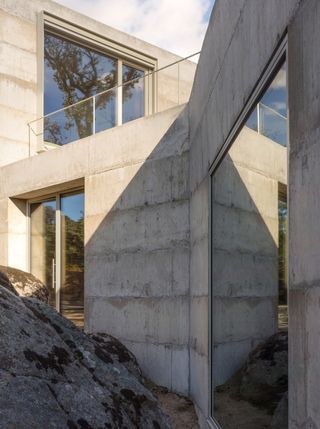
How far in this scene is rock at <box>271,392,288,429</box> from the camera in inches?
106

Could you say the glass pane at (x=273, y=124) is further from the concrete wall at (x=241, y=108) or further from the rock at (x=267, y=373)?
the rock at (x=267, y=373)

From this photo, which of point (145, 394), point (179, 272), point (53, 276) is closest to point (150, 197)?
point (179, 272)

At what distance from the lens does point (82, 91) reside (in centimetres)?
1155

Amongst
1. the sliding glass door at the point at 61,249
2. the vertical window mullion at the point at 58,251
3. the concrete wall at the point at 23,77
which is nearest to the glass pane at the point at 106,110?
the concrete wall at the point at 23,77

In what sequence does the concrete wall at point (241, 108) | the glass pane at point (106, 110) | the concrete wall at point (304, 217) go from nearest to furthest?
1. the concrete wall at point (304, 217)
2. the concrete wall at point (241, 108)
3. the glass pane at point (106, 110)

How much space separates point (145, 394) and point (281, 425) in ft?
2.68

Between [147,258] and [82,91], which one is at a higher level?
[82,91]

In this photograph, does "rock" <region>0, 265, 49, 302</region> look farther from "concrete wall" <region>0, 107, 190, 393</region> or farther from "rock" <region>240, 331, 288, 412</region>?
"rock" <region>240, 331, 288, 412</region>

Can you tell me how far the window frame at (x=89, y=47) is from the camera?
10.2m

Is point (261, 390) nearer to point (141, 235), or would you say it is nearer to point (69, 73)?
point (141, 235)

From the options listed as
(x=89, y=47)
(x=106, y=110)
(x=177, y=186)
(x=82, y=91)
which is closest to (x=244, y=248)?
(x=177, y=186)

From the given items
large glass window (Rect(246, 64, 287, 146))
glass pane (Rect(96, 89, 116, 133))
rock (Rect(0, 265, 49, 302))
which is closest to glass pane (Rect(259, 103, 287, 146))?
large glass window (Rect(246, 64, 287, 146))

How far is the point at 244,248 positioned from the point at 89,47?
31.0 ft

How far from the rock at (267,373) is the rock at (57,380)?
2.35 feet
